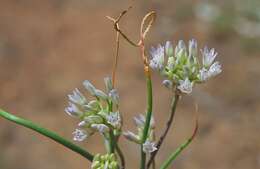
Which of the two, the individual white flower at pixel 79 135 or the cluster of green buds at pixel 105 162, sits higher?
the individual white flower at pixel 79 135

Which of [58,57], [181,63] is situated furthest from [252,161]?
[181,63]

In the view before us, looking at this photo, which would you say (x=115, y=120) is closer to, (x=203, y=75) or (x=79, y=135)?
(x=79, y=135)

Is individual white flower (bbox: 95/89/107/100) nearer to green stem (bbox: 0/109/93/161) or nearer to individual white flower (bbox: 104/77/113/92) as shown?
individual white flower (bbox: 104/77/113/92)

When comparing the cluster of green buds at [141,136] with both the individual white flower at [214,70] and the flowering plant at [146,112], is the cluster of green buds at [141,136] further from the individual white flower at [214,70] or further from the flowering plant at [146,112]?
the individual white flower at [214,70]

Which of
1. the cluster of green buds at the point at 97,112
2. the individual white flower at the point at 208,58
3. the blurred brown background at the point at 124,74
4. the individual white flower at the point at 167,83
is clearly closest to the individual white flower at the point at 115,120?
the cluster of green buds at the point at 97,112

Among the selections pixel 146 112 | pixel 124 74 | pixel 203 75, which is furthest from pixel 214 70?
pixel 124 74

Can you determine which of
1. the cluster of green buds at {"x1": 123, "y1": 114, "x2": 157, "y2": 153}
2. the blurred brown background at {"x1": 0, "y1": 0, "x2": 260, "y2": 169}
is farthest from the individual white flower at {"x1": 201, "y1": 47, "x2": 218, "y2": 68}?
the blurred brown background at {"x1": 0, "y1": 0, "x2": 260, "y2": 169}

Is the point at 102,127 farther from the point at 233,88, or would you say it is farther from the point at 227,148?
the point at 233,88

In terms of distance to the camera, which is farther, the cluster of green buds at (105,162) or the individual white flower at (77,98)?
the individual white flower at (77,98)
